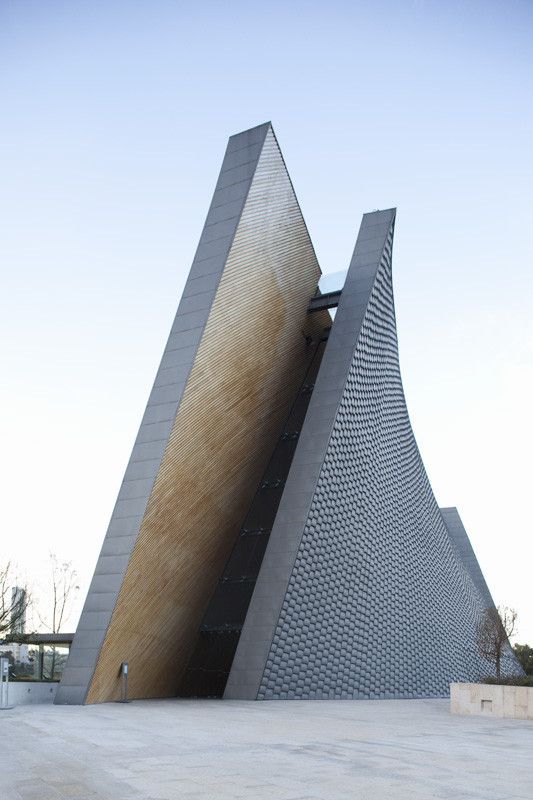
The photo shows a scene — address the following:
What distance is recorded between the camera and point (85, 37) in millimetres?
12766

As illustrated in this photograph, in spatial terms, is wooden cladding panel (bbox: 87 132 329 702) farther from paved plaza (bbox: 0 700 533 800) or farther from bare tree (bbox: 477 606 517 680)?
bare tree (bbox: 477 606 517 680)

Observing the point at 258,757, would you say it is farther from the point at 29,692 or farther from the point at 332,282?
the point at 332,282

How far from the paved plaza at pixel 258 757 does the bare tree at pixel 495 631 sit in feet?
31.4

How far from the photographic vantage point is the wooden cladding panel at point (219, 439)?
45.5ft

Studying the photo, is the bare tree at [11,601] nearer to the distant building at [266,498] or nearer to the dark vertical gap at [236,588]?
the dark vertical gap at [236,588]

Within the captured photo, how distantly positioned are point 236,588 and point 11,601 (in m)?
21.3

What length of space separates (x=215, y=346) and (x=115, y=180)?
5211mm

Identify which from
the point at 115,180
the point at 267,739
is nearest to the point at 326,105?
the point at 115,180

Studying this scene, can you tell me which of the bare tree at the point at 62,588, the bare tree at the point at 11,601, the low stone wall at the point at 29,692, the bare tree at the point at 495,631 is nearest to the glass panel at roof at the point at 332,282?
the bare tree at the point at 495,631

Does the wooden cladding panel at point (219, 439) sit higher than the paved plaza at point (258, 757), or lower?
higher

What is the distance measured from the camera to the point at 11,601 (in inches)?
1379

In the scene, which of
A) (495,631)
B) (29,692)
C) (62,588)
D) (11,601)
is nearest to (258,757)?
(29,692)

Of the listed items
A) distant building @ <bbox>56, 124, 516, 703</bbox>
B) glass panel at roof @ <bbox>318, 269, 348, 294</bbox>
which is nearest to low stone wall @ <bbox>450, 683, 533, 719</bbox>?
distant building @ <bbox>56, 124, 516, 703</bbox>

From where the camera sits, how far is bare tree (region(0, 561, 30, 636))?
32250mm
